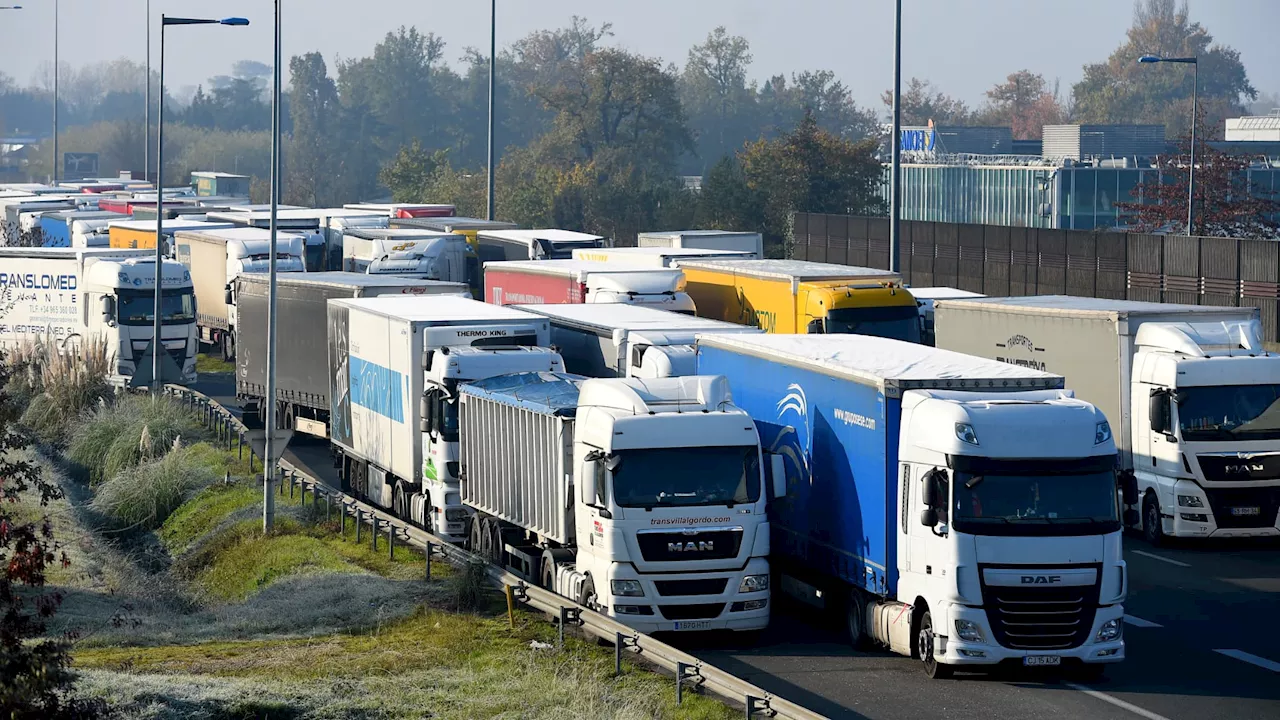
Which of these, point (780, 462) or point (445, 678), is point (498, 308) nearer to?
point (780, 462)

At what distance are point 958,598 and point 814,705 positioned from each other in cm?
171

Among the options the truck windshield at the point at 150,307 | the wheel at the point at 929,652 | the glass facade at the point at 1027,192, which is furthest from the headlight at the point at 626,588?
the glass facade at the point at 1027,192

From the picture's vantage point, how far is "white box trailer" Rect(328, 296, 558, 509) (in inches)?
1057

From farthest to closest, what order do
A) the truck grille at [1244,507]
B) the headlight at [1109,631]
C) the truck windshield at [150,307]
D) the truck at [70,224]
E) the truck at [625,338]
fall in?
the truck at [70,224], the truck windshield at [150,307], the truck grille at [1244,507], the truck at [625,338], the headlight at [1109,631]

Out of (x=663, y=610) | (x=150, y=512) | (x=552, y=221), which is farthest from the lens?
(x=552, y=221)

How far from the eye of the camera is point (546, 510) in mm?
21656

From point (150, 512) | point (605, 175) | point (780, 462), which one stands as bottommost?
point (150, 512)

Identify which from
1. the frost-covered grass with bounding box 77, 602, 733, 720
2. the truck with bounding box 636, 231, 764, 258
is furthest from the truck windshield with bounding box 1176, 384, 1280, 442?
the truck with bounding box 636, 231, 764, 258

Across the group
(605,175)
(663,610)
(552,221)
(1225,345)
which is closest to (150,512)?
(663,610)

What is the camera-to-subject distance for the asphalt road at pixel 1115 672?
55.8 ft

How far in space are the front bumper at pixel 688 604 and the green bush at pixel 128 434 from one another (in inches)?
716

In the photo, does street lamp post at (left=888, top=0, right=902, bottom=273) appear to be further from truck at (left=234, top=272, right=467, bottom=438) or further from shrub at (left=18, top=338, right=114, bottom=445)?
shrub at (left=18, top=338, right=114, bottom=445)

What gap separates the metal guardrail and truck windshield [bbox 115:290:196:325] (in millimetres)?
16305

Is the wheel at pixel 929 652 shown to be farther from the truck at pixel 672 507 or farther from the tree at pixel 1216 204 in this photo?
the tree at pixel 1216 204
